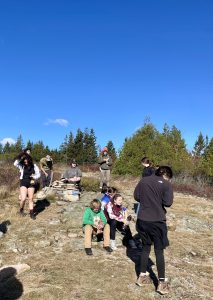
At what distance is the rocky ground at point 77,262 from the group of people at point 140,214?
0.28m

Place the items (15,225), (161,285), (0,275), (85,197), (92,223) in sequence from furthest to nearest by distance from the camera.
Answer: (85,197) < (15,225) < (92,223) < (0,275) < (161,285)

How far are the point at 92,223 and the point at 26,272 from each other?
193 cm

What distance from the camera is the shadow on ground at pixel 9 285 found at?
564 cm

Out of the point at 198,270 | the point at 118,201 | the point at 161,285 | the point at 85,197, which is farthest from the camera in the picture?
the point at 85,197

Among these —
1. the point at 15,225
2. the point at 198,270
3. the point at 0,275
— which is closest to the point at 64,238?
the point at 15,225

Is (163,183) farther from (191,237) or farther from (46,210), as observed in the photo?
(46,210)

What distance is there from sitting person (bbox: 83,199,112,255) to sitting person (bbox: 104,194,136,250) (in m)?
0.23

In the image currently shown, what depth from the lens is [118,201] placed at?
866 cm

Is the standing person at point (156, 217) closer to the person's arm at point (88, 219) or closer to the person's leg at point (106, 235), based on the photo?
the person's leg at point (106, 235)

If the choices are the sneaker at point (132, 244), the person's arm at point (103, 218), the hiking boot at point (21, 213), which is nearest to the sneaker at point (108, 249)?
the person's arm at point (103, 218)

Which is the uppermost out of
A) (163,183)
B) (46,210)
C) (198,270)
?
(163,183)

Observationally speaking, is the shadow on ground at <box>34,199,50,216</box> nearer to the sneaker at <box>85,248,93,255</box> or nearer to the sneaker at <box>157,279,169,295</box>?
the sneaker at <box>85,248,93,255</box>

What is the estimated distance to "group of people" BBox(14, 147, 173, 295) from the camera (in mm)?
5750

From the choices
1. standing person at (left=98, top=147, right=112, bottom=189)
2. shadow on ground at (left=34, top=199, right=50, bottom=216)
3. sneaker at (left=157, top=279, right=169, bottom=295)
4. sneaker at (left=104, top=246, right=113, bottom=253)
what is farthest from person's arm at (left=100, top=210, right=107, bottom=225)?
standing person at (left=98, top=147, right=112, bottom=189)
